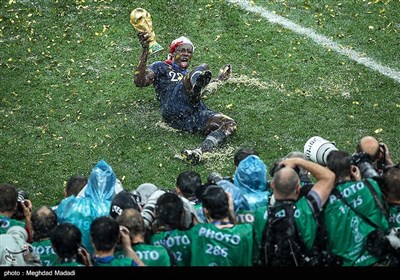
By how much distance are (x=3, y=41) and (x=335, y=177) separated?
888cm

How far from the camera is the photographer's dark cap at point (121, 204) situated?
28.2 ft

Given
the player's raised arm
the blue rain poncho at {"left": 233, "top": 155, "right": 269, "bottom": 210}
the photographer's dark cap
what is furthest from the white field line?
the photographer's dark cap

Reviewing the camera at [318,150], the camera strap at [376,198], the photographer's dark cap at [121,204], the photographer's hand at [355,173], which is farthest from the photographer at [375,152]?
the photographer's dark cap at [121,204]

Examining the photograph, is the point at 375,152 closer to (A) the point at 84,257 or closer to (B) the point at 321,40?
(A) the point at 84,257

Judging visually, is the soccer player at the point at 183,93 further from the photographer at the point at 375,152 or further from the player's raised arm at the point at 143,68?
the photographer at the point at 375,152

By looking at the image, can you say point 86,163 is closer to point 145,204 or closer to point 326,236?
point 145,204

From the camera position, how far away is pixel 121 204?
8.63 meters

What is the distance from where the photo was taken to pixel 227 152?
12.2 m

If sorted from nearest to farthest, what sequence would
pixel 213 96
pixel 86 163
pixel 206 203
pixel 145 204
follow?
pixel 206 203, pixel 145 204, pixel 86 163, pixel 213 96

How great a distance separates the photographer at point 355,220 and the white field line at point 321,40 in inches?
238

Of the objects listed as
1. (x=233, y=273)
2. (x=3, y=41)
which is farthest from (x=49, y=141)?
(x=233, y=273)

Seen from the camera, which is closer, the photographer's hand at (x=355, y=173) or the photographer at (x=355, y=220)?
the photographer at (x=355, y=220)

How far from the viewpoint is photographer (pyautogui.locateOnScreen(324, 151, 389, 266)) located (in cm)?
809

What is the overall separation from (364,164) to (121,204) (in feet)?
7.77
